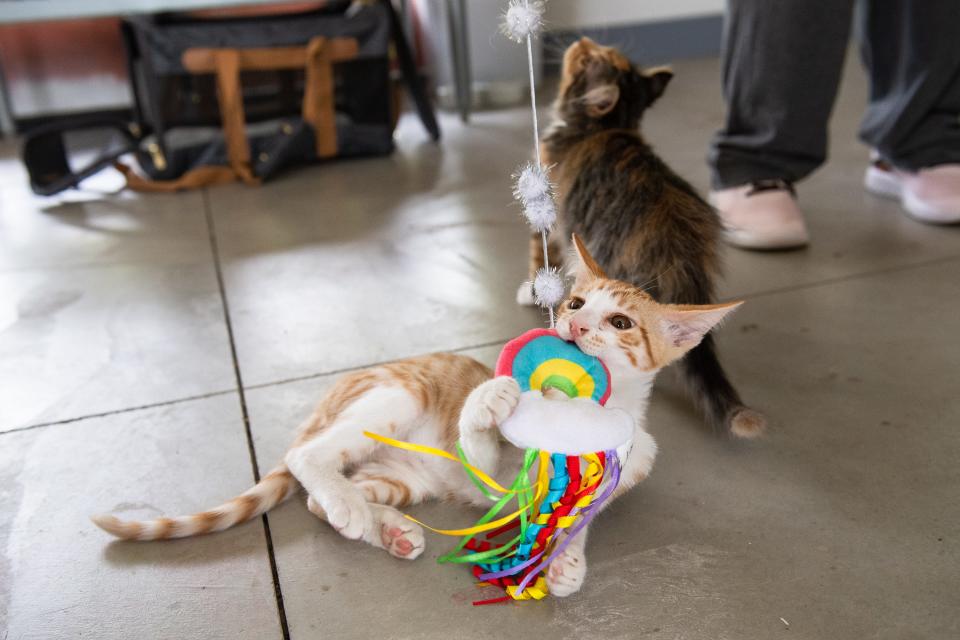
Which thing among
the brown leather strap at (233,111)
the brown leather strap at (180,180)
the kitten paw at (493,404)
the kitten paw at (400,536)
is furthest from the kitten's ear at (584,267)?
the brown leather strap at (180,180)

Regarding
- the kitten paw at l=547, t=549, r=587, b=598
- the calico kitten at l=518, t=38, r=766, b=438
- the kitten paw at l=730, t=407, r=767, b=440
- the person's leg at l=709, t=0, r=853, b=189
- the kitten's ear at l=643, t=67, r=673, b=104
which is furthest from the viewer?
the person's leg at l=709, t=0, r=853, b=189

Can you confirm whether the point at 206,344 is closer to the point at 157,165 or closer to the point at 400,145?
the point at 157,165

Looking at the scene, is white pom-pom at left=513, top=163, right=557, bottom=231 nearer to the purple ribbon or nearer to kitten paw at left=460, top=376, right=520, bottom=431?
kitten paw at left=460, top=376, right=520, bottom=431

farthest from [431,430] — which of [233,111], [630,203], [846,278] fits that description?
[233,111]

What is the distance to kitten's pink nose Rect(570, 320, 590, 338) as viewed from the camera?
1.21 meters

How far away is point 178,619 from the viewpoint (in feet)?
3.97

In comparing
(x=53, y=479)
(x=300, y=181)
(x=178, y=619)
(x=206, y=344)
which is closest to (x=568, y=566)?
(x=178, y=619)

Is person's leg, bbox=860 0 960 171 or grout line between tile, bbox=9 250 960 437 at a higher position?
person's leg, bbox=860 0 960 171

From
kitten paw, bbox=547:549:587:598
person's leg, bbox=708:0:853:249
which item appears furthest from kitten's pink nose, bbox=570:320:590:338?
person's leg, bbox=708:0:853:249

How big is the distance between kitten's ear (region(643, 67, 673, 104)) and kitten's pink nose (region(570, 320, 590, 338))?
1.14 metres

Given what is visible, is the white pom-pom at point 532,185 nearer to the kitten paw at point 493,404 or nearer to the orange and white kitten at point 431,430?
the orange and white kitten at point 431,430

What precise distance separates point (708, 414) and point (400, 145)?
279cm

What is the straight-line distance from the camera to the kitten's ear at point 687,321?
48.0 inches

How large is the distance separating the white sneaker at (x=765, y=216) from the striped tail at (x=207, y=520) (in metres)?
1.58
